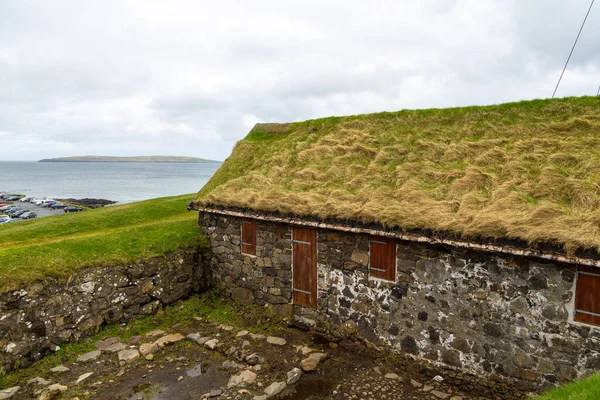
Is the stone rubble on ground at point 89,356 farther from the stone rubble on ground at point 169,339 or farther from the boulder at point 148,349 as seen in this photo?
the stone rubble on ground at point 169,339

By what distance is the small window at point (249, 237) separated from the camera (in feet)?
42.2

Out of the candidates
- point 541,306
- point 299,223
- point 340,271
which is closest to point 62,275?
point 299,223

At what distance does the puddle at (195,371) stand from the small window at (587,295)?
8.24 metres

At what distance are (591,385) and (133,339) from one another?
10702 mm

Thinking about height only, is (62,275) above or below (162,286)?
above

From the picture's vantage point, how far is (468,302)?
28.2 ft

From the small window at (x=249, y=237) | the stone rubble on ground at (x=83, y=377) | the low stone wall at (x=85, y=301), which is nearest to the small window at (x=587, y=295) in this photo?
the small window at (x=249, y=237)

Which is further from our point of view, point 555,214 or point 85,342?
point 85,342

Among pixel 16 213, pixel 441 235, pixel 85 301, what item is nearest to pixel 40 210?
pixel 16 213

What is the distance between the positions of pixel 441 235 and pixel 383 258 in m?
1.77

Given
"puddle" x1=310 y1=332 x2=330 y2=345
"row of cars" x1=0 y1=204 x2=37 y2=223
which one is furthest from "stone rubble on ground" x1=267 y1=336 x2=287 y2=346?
"row of cars" x1=0 y1=204 x2=37 y2=223

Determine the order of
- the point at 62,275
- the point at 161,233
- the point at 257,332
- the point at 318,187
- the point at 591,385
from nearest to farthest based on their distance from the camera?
1. the point at 591,385
2. the point at 62,275
3. the point at 257,332
4. the point at 318,187
5. the point at 161,233

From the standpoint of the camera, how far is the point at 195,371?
9.37m

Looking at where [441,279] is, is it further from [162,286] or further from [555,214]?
[162,286]
